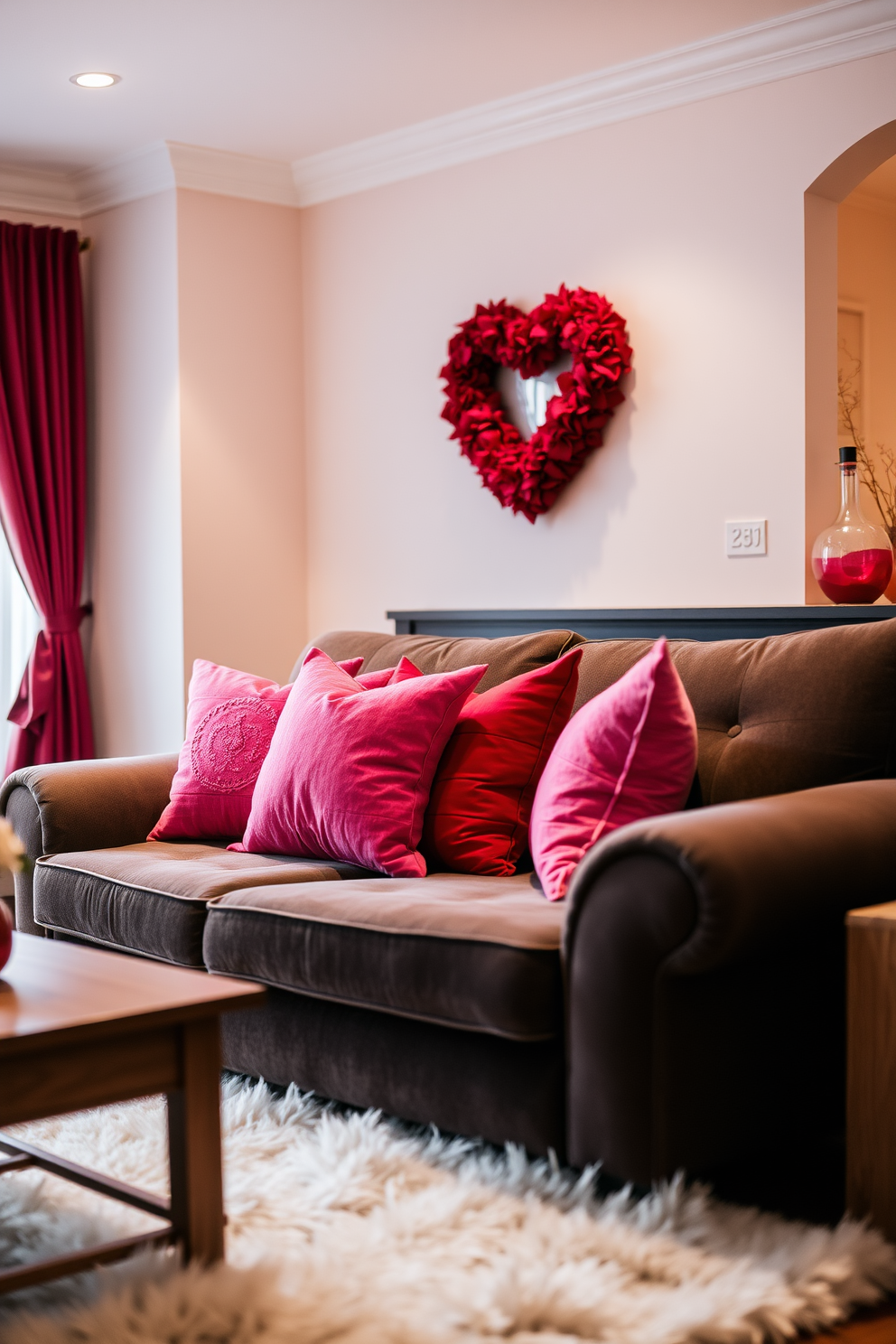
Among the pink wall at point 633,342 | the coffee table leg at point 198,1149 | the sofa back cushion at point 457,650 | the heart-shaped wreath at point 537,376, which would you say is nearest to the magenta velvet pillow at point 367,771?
the sofa back cushion at point 457,650

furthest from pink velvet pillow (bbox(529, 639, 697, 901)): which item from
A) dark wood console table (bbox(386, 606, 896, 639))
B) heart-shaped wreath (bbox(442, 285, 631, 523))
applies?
heart-shaped wreath (bbox(442, 285, 631, 523))

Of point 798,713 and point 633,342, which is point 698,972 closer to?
point 798,713

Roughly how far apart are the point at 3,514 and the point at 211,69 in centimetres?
175

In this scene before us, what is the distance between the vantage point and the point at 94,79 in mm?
4285

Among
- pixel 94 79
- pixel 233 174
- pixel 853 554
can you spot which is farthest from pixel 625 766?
pixel 233 174

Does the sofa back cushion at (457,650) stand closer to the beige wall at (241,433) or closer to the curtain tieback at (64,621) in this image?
the beige wall at (241,433)

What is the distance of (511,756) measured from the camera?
9.66ft

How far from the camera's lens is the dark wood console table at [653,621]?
11.9 ft

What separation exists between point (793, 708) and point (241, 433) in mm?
3026

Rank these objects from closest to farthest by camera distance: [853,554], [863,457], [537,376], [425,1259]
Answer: [425,1259] < [853,554] < [537,376] < [863,457]

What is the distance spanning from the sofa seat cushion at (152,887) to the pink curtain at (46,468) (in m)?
2.04

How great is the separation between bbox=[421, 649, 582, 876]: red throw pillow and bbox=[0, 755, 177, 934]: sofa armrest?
2.76 ft

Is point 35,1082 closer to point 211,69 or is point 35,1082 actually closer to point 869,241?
point 211,69

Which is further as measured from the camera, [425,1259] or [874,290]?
[874,290]
